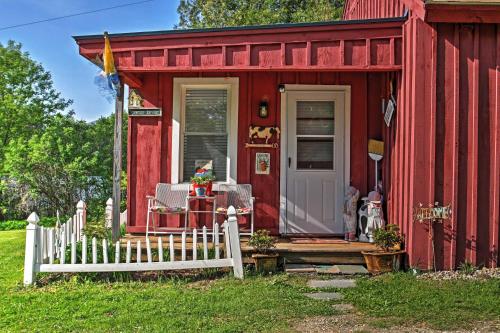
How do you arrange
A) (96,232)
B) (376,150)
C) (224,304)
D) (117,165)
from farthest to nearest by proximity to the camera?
(376,150), (96,232), (117,165), (224,304)

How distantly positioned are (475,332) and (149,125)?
4.82 m

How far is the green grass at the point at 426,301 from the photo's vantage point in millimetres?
3812

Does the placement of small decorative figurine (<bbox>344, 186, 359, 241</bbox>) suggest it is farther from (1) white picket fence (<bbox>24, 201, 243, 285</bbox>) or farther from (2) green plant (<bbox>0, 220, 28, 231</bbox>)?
(2) green plant (<bbox>0, 220, 28, 231</bbox>)

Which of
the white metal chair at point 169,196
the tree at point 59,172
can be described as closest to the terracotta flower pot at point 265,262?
the white metal chair at point 169,196

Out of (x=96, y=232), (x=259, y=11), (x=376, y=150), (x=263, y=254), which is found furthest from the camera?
(x=259, y=11)

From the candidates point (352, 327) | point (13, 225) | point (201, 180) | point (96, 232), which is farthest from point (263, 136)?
point (13, 225)

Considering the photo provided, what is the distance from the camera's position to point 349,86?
267 inches

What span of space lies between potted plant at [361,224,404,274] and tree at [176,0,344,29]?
13.9 m

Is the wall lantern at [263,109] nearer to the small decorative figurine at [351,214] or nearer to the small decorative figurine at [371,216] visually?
the small decorative figurine at [351,214]

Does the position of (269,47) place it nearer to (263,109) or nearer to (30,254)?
(263,109)

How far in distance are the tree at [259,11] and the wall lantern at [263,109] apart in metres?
12.2

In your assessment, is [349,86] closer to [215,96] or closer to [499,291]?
[215,96]

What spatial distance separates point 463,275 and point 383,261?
78 centimetres

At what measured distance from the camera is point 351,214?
6492mm
